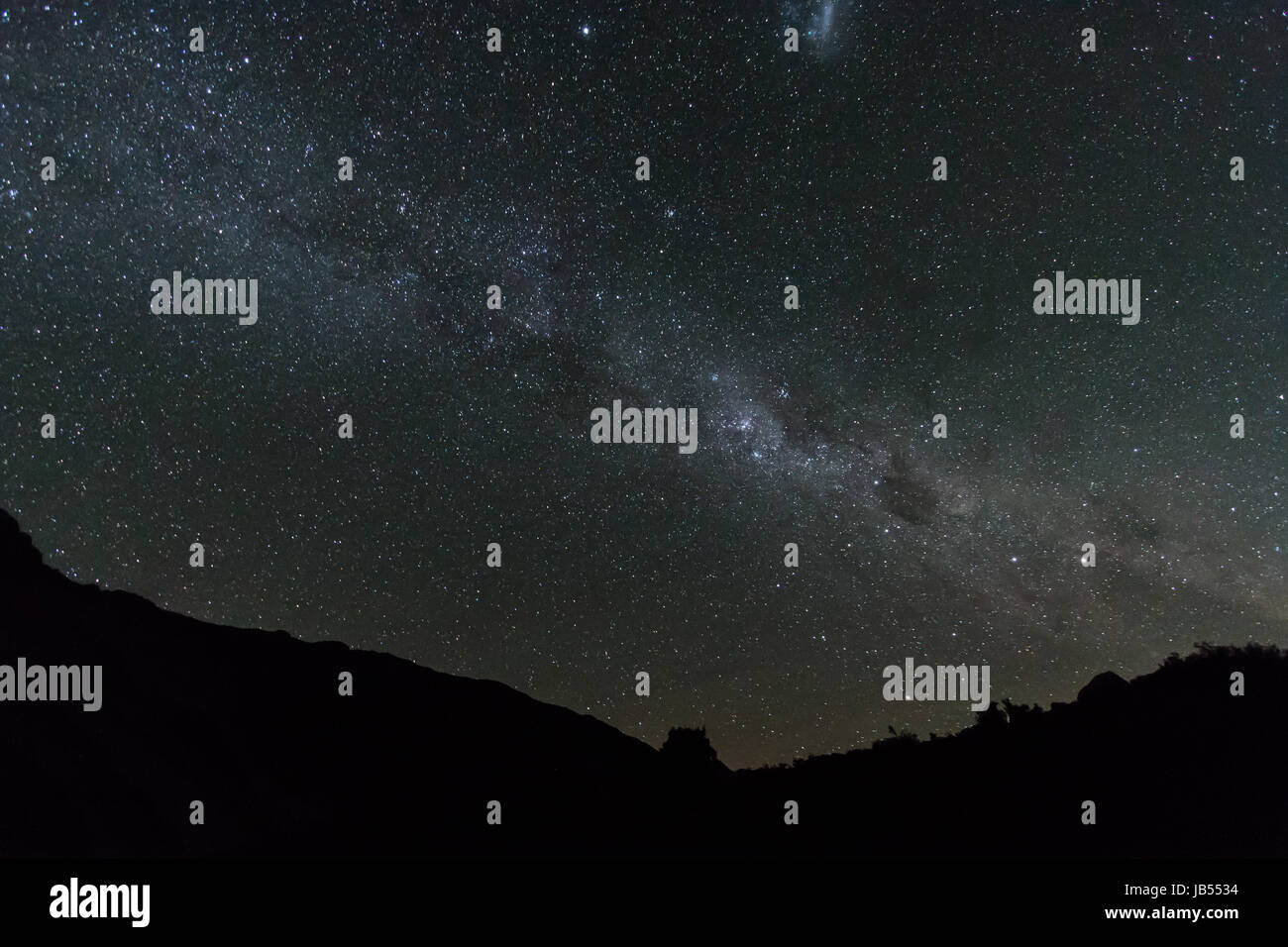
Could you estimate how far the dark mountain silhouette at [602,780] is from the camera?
343 inches

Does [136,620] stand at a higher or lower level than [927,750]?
higher

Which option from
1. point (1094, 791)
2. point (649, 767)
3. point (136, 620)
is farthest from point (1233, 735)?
point (136, 620)

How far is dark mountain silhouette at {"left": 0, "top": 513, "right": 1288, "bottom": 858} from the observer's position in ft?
28.6

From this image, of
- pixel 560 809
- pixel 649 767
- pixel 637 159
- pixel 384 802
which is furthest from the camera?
pixel 649 767

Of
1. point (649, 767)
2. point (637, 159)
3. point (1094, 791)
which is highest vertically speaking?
point (637, 159)

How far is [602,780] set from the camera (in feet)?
38.7

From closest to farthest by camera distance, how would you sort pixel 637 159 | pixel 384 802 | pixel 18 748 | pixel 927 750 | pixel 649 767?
pixel 637 159 < pixel 384 802 < pixel 18 748 < pixel 927 750 < pixel 649 767

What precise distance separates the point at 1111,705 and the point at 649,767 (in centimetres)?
952

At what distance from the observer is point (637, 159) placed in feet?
25.9

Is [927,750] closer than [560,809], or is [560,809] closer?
[560,809]

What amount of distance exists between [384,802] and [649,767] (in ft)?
26.0
